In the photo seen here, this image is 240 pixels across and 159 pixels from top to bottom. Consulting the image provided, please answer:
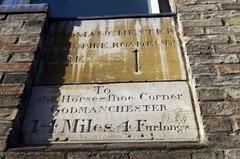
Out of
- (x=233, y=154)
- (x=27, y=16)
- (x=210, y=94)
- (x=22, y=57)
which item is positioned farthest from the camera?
(x=27, y=16)

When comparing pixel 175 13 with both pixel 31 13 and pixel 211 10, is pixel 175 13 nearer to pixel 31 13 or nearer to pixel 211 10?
pixel 211 10

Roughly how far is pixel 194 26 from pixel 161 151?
1320 millimetres

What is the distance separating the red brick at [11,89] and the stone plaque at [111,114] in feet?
0.42

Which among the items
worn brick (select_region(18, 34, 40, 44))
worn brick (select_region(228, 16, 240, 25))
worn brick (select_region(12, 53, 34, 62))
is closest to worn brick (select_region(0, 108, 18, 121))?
worn brick (select_region(12, 53, 34, 62))

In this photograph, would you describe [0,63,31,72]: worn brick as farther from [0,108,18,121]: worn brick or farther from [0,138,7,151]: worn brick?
[0,138,7,151]: worn brick

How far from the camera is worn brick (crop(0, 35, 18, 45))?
3.39 metres

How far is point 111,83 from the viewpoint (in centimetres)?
312

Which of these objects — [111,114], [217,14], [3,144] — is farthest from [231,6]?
[3,144]

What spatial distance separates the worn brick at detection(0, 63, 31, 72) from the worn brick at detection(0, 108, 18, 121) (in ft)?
1.29

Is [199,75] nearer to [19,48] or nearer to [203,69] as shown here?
[203,69]

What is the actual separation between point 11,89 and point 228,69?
57.0 inches

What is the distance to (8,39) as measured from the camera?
3.42 metres

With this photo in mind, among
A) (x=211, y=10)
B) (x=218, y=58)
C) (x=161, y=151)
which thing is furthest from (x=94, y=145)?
(x=211, y=10)

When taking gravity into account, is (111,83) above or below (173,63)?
below
